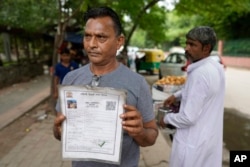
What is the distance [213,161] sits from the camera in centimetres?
240

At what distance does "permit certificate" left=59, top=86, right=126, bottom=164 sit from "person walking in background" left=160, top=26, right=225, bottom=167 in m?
0.95

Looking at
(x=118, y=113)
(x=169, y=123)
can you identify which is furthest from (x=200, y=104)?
(x=118, y=113)

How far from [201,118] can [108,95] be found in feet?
3.61

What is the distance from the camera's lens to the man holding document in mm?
1439

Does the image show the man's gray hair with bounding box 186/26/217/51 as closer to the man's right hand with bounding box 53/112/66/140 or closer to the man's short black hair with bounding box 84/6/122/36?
the man's short black hair with bounding box 84/6/122/36

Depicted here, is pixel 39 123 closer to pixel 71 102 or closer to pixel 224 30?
pixel 71 102

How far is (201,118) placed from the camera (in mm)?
2303

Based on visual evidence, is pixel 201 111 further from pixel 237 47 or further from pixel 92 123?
pixel 237 47

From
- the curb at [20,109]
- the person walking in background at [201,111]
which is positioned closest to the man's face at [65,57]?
the curb at [20,109]

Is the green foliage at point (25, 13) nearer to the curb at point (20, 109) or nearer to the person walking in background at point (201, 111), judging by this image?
the curb at point (20, 109)

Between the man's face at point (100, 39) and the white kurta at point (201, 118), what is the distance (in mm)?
889

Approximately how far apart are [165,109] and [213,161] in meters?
0.77

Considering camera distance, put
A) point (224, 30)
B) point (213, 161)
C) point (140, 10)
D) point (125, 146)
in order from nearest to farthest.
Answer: point (125, 146)
point (213, 161)
point (140, 10)
point (224, 30)

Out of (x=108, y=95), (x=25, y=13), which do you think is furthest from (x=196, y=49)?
(x=25, y=13)
